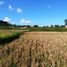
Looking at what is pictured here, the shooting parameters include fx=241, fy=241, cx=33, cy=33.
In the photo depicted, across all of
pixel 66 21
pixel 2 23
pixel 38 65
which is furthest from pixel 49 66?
pixel 66 21

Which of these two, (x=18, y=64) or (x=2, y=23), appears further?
(x=2, y=23)

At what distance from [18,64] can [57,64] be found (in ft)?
4.64

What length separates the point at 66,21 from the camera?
125 metres

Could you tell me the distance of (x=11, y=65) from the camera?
8.60m

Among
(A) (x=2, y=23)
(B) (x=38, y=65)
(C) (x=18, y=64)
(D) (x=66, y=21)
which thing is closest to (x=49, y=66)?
(B) (x=38, y=65)

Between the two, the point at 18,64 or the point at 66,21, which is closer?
the point at 18,64

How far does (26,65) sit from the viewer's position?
8562 mm

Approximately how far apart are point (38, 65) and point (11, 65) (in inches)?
38.1

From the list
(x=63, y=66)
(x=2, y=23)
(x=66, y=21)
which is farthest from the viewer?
(x=66, y=21)

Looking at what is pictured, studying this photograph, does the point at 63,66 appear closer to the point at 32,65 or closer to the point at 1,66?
the point at 32,65

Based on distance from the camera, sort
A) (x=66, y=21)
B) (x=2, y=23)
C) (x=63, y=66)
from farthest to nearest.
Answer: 1. (x=66, y=21)
2. (x=2, y=23)
3. (x=63, y=66)

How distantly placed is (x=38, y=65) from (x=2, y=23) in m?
90.6

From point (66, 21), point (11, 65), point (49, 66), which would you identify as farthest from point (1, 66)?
point (66, 21)

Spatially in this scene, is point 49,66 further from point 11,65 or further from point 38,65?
point 11,65
